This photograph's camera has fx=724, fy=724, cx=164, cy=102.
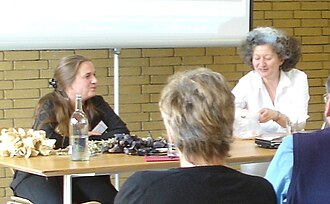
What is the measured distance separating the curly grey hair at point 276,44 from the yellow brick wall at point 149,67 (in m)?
1.01

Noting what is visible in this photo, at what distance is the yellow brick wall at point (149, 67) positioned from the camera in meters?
4.94

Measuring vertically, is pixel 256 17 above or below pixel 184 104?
above

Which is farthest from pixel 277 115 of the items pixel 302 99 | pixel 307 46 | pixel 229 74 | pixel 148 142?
pixel 307 46

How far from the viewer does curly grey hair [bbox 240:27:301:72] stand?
14.4 ft

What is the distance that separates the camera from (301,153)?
7.25 ft

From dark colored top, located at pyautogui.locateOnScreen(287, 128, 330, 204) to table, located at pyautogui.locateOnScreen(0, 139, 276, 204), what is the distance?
955 mm

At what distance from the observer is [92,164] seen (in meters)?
3.14

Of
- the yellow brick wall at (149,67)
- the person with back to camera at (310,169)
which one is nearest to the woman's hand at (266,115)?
the yellow brick wall at (149,67)

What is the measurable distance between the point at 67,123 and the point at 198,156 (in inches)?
78.4

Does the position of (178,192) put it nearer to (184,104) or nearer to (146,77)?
(184,104)

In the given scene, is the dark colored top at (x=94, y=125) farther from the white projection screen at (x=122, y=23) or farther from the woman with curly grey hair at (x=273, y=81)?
the woman with curly grey hair at (x=273, y=81)

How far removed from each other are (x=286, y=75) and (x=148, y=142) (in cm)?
126

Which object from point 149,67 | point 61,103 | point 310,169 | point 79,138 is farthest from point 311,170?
point 149,67

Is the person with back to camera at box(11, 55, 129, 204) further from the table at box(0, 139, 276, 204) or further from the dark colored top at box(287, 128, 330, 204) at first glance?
the dark colored top at box(287, 128, 330, 204)
